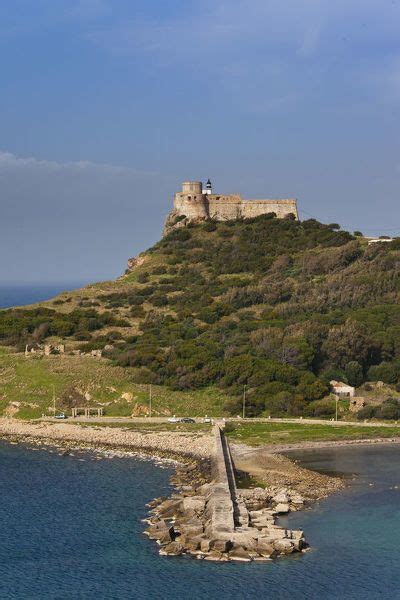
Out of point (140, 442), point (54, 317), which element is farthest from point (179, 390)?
point (54, 317)

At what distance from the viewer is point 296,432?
63812 millimetres

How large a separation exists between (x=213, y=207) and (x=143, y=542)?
270 feet

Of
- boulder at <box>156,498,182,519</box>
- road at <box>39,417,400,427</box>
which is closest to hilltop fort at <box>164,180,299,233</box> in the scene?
road at <box>39,417,400,427</box>

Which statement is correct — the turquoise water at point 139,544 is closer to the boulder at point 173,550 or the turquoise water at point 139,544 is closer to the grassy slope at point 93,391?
the boulder at point 173,550

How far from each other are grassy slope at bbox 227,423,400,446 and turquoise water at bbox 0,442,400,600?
5.53 m

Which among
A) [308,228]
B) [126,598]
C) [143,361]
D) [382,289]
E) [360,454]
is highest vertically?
[308,228]

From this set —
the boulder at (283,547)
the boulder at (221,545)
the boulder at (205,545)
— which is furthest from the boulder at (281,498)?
the boulder at (221,545)

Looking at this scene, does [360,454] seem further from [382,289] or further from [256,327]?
[382,289]

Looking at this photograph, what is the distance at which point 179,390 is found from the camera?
7488 centimetres

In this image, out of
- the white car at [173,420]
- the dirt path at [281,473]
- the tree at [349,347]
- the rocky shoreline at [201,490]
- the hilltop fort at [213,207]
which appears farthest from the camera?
the hilltop fort at [213,207]

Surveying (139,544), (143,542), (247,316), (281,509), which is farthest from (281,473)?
(247,316)

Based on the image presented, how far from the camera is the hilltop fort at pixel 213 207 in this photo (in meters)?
119

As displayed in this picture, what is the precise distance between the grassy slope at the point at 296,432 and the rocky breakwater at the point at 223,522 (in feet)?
35.3

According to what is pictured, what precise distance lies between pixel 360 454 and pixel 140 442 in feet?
43.6
